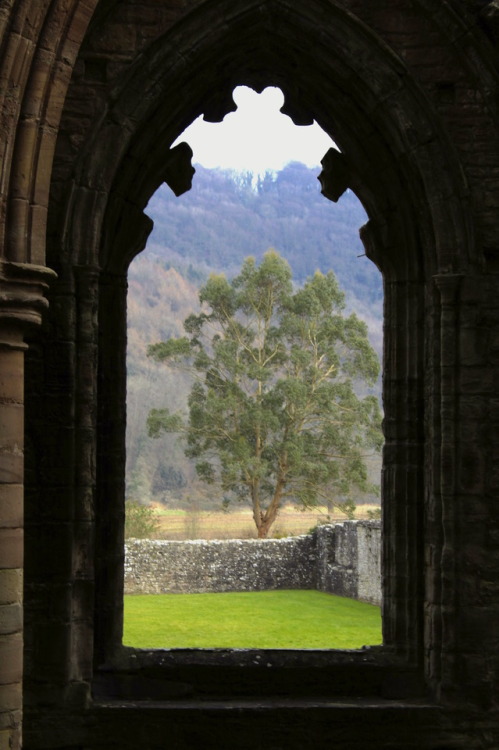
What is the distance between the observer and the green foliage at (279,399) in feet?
96.1

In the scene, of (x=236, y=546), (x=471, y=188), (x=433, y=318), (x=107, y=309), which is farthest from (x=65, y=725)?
(x=236, y=546)

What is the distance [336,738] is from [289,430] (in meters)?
23.5

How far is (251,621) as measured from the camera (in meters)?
20.1

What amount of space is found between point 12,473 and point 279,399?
25.3m

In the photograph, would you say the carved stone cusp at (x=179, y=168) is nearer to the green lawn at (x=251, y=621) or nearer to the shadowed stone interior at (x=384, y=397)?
the shadowed stone interior at (x=384, y=397)

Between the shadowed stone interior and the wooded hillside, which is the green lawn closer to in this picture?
the shadowed stone interior

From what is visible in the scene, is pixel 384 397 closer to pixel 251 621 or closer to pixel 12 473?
pixel 12 473

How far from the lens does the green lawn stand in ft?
53.4

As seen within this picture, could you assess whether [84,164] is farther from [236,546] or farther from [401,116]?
[236,546]

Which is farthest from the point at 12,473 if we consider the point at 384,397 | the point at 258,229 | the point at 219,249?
the point at 258,229

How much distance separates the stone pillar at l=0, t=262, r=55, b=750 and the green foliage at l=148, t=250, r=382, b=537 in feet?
79.0

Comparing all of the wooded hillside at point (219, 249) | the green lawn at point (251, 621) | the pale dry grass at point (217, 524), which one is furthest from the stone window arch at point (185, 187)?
the wooded hillside at point (219, 249)

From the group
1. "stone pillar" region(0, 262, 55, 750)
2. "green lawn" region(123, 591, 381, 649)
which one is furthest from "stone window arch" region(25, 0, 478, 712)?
"green lawn" region(123, 591, 381, 649)

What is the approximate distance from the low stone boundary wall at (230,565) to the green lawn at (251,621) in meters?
0.31
